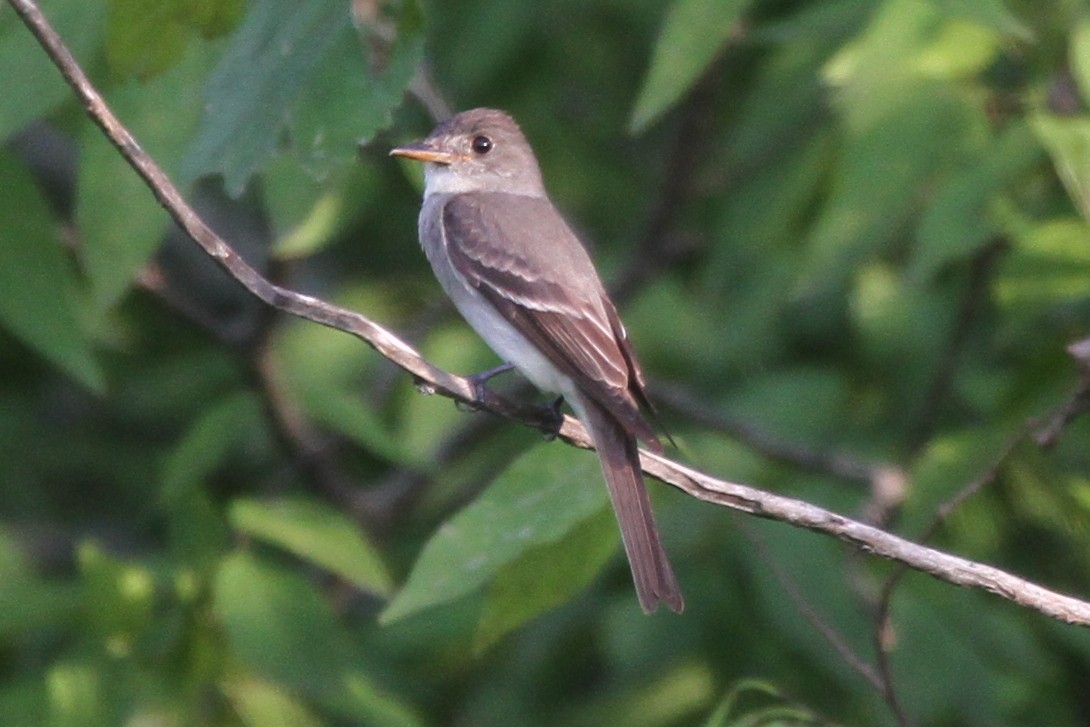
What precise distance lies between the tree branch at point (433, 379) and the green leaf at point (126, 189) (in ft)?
2.18

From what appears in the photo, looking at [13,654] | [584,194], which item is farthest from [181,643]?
[584,194]

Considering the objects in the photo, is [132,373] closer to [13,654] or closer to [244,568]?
[13,654]

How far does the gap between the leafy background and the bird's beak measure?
177 mm

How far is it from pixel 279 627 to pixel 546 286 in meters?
0.99

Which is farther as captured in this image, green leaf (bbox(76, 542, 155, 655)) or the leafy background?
green leaf (bbox(76, 542, 155, 655))

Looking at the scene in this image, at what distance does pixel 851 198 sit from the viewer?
3.91m

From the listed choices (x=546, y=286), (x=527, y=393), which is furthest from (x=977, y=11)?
(x=527, y=393)

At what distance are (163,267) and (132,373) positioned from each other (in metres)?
0.56

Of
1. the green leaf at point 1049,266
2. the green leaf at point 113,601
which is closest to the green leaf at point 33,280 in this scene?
the green leaf at point 113,601

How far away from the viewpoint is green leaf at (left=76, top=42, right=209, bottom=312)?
11.2 feet

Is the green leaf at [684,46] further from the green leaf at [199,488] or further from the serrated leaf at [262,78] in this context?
the green leaf at [199,488]

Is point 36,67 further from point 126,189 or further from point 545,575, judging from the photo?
point 545,575

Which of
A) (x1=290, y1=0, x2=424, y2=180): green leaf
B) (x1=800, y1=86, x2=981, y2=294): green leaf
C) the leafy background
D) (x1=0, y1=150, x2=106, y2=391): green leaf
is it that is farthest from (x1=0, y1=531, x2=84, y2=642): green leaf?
(x1=800, y1=86, x2=981, y2=294): green leaf

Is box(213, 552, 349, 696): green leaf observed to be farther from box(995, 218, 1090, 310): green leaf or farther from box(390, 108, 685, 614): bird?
box(995, 218, 1090, 310): green leaf
